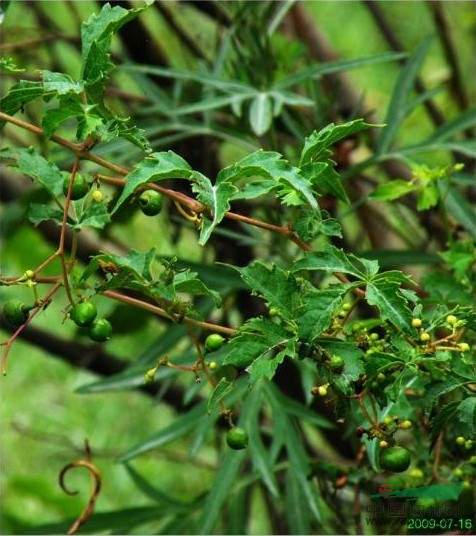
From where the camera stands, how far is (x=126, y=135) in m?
0.65

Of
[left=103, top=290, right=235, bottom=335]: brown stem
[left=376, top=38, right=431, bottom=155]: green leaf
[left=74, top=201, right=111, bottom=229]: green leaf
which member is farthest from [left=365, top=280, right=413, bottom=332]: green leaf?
[left=376, top=38, right=431, bottom=155]: green leaf

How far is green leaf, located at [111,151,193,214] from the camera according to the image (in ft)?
2.05

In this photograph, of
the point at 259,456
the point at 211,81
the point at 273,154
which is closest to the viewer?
the point at 273,154

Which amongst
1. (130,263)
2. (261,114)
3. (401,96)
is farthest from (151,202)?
(401,96)

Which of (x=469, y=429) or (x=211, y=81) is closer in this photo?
(x=469, y=429)

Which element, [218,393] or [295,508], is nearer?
[218,393]

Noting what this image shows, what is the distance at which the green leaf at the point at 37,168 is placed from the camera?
72 centimetres

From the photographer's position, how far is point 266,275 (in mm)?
672

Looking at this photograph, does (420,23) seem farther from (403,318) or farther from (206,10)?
(403,318)

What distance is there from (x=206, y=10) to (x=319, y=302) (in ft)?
3.09

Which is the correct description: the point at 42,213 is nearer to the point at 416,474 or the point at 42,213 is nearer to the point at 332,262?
the point at 332,262

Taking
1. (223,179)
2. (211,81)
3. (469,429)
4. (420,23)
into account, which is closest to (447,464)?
(469,429)

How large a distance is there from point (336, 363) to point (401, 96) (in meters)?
0.66

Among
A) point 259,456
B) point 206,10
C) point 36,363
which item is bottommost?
point 36,363
